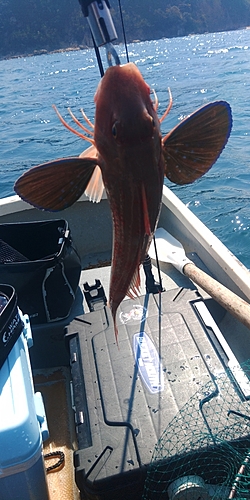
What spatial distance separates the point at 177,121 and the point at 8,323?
47.9 feet

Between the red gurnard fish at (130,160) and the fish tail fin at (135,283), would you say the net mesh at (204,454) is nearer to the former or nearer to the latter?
the fish tail fin at (135,283)

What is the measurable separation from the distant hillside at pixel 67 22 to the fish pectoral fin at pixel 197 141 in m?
76.7

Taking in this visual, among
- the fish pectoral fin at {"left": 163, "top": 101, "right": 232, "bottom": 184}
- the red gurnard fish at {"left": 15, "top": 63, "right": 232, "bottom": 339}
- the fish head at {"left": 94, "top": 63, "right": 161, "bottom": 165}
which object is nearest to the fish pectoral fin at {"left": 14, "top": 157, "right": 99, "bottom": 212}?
the red gurnard fish at {"left": 15, "top": 63, "right": 232, "bottom": 339}

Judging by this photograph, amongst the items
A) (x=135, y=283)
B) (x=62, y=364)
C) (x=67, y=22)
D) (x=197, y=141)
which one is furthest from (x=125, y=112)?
(x=67, y=22)

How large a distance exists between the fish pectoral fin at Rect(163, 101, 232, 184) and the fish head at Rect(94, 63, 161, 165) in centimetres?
13

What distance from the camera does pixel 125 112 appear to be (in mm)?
1407

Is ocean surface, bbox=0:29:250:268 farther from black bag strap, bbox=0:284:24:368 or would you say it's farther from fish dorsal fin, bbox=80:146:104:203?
fish dorsal fin, bbox=80:146:104:203

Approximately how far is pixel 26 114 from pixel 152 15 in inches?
3001

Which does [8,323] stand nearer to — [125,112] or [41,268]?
[41,268]

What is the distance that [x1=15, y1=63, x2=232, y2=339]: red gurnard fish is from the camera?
1.41 metres

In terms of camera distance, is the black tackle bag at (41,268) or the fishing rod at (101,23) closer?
the fishing rod at (101,23)

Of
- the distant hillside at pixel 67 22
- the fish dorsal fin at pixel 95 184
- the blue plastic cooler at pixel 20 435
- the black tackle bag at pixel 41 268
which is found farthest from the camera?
the distant hillside at pixel 67 22

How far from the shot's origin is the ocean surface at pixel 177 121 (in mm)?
9118

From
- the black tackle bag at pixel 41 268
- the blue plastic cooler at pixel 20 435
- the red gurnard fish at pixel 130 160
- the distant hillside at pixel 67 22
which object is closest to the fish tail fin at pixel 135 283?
the red gurnard fish at pixel 130 160
